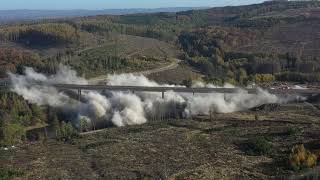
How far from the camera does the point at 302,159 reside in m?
51.3

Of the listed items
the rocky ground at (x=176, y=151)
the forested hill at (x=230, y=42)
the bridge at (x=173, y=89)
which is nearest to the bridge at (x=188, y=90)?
the bridge at (x=173, y=89)

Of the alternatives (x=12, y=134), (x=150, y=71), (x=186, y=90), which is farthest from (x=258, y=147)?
(x=150, y=71)

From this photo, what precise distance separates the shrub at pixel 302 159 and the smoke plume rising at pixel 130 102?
85.7 feet

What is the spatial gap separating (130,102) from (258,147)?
87.2ft

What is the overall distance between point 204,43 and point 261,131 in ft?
260

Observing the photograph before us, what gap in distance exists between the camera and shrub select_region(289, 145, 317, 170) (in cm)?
5053

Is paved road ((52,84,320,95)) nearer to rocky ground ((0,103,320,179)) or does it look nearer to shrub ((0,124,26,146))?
rocky ground ((0,103,320,179))

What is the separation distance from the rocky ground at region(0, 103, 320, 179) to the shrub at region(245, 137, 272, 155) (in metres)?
0.48

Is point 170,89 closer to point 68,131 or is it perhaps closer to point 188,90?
point 188,90

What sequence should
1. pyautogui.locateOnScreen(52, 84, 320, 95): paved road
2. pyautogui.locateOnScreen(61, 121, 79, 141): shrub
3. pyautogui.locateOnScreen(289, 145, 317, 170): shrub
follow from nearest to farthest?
pyautogui.locateOnScreen(289, 145, 317, 170): shrub
pyautogui.locateOnScreen(61, 121, 79, 141): shrub
pyautogui.locateOnScreen(52, 84, 320, 95): paved road

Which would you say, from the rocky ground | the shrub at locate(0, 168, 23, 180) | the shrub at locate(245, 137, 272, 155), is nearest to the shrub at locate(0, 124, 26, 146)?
the rocky ground

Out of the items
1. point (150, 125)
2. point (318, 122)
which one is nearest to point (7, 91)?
point (150, 125)

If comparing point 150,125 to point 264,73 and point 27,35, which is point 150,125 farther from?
point 27,35

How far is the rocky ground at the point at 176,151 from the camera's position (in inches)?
1991
